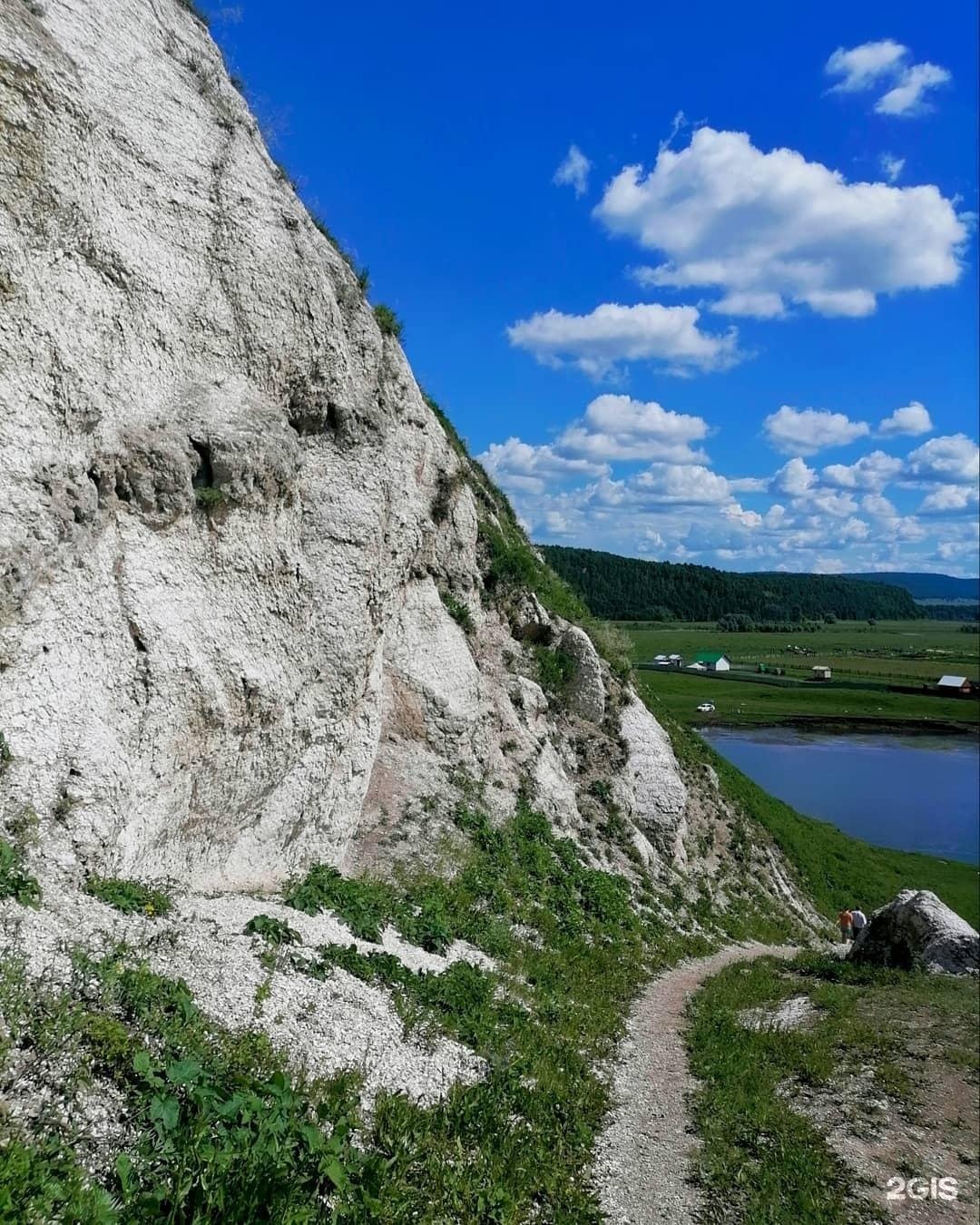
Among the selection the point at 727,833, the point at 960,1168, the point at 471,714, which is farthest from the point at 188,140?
the point at 727,833

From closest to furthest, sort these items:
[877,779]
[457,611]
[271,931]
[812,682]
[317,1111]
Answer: [317,1111], [271,931], [457,611], [877,779], [812,682]

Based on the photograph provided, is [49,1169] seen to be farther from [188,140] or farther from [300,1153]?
[188,140]

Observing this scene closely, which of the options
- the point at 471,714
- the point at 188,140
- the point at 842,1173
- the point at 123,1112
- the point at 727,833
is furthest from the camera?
the point at 727,833

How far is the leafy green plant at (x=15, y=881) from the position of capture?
7.98 meters

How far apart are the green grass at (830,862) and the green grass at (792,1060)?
10744 millimetres

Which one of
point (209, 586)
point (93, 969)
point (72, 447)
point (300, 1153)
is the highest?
point (72, 447)

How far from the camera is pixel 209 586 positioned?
1270 cm

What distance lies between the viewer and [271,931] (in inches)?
386

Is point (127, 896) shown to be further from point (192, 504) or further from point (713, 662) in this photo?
point (713, 662)

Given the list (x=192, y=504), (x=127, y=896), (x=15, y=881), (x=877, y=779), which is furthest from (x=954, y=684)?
(x=15, y=881)

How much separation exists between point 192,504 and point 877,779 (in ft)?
228

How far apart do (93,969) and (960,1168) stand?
1008cm

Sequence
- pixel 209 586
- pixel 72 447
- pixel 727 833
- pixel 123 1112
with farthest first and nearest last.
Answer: pixel 727 833 < pixel 209 586 < pixel 72 447 < pixel 123 1112

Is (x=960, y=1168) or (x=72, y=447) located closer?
Answer: (x=960, y=1168)
